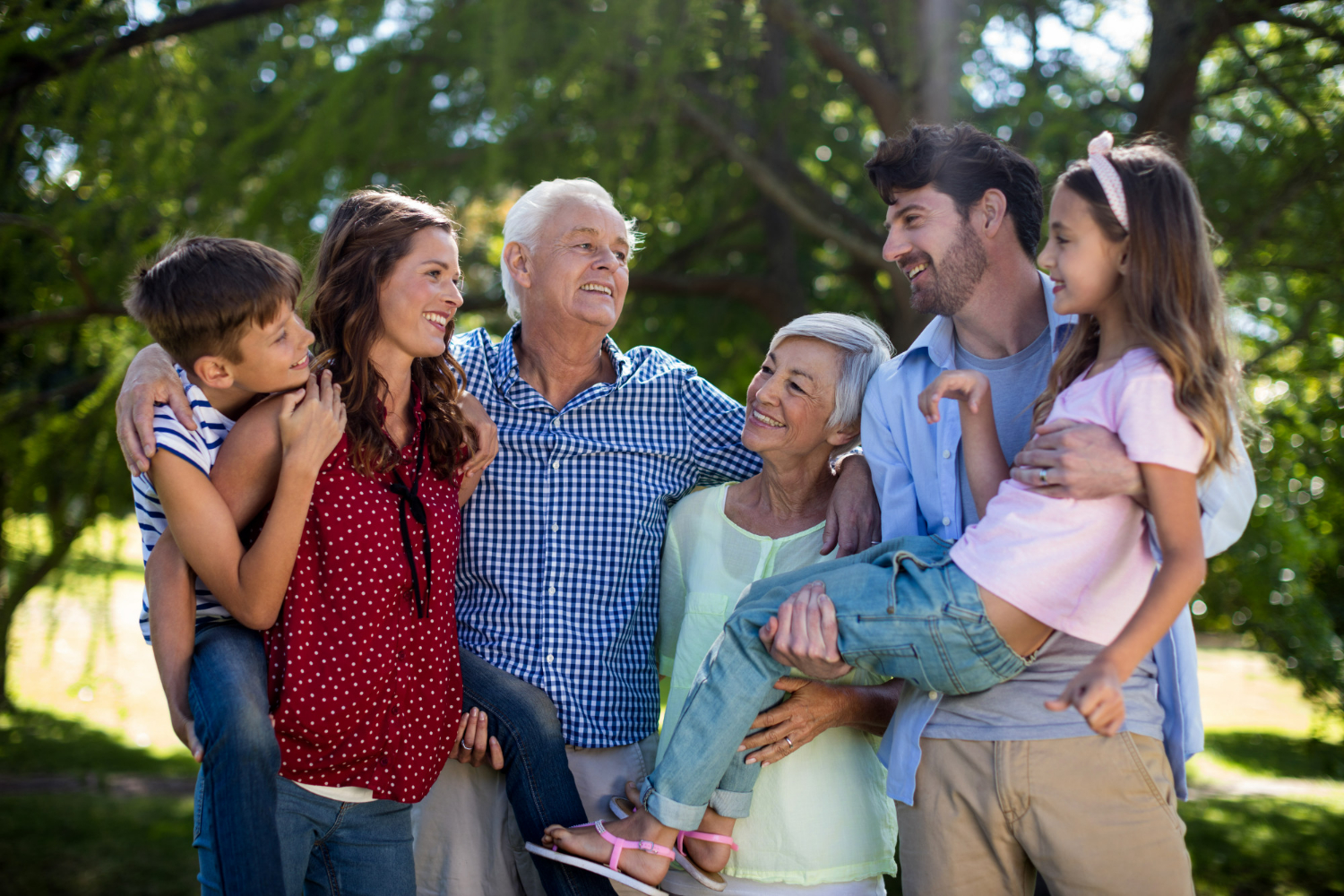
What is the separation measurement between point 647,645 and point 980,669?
3.14ft

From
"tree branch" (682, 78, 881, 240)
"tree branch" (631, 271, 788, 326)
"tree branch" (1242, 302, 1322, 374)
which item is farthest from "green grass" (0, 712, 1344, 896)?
"tree branch" (682, 78, 881, 240)

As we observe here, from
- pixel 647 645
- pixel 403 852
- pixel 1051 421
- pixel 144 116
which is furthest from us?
pixel 144 116

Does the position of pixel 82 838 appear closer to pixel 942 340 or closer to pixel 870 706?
pixel 870 706

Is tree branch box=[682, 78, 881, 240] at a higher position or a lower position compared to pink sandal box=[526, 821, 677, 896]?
higher

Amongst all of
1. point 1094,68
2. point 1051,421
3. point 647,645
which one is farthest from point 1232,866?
point 1051,421

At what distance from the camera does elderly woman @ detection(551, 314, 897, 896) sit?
2.22 m

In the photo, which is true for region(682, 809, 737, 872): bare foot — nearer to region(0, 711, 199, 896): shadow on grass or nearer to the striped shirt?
the striped shirt

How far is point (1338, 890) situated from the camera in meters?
5.30

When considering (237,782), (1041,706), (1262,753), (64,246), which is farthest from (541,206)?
(1262,753)

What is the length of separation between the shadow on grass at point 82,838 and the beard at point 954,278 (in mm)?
→ 4521

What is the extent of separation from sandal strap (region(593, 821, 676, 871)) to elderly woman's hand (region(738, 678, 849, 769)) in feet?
0.81

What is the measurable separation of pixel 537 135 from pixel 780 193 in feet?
2.95

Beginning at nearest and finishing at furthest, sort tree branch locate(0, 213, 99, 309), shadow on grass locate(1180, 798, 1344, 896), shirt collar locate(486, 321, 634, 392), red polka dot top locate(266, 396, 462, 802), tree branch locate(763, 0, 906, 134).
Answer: red polka dot top locate(266, 396, 462, 802) → shirt collar locate(486, 321, 634, 392) → tree branch locate(0, 213, 99, 309) → tree branch locate(763, 0, 906, 134) → shadow on grass locate(1180, 798, 1344, 896)

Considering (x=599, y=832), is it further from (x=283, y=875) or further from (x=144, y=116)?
(x=144, y=116)
